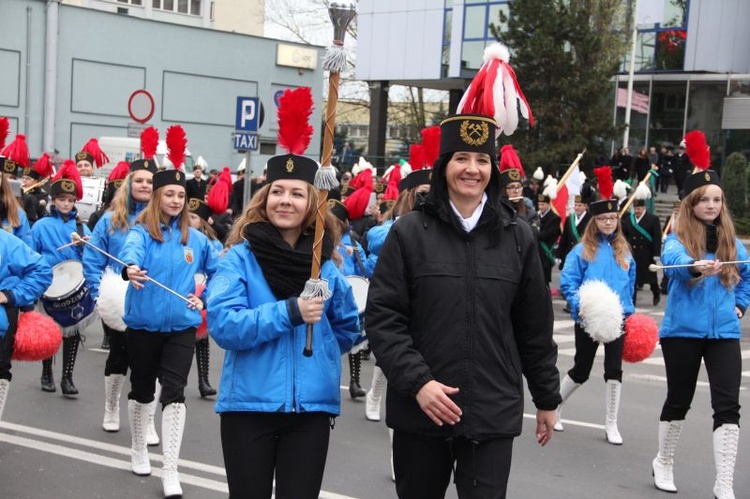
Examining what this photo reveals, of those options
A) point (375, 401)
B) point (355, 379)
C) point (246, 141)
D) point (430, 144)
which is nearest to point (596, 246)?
point (430, 144)

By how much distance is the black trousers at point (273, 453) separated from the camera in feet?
13.3

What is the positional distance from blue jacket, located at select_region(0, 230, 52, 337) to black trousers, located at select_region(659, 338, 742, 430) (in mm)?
3675

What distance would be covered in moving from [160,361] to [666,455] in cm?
320

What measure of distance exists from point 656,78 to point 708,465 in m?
29.3

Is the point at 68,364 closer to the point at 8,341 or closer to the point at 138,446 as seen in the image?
the point at 138,446

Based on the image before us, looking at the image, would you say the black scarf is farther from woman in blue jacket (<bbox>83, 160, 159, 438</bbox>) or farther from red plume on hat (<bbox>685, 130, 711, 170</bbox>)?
red plume on hat (<bbox>685, 130, 711, 170</bbox>)

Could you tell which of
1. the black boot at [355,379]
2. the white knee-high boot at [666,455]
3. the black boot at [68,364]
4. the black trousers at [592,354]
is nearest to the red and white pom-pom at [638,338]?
the black trousers at [592,354]

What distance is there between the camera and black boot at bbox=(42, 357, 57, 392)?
9164 mm

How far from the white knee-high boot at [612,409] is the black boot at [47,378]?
4682mm

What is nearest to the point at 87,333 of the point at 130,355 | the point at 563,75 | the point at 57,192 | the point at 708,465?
the point at 57,192

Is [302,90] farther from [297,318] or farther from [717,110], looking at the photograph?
[717,110]

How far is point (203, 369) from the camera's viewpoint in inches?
366

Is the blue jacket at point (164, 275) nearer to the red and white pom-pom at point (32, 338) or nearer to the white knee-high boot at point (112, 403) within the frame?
the red and white pom-pom at point (32, 338)

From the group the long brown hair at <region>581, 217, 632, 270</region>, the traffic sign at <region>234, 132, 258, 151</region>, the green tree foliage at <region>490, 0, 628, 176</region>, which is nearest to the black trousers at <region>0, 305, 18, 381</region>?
the long brown hair at <region>581, 217, 632, 270</region>
